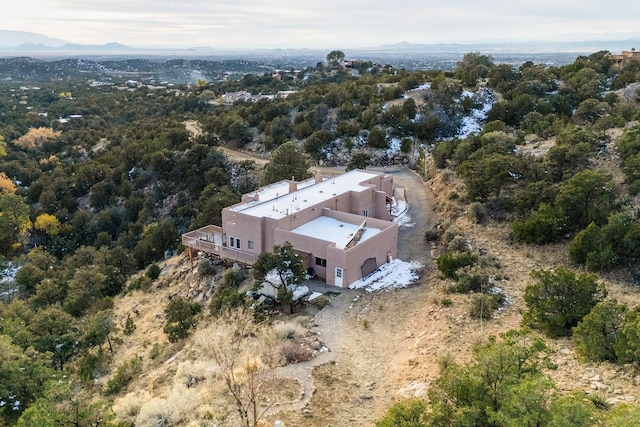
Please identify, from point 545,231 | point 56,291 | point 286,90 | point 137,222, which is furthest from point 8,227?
point 286,90

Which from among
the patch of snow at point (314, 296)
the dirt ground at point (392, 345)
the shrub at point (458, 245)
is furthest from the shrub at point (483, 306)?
the patch of snow at point (314, 296)

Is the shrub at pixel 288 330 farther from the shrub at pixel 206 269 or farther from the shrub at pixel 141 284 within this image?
the shrub at pixel 141 284

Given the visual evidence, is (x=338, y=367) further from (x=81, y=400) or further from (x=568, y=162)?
(x=568, y=162)

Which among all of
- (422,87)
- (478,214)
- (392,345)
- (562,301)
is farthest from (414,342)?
(422,87)

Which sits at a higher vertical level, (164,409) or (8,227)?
(164,409)

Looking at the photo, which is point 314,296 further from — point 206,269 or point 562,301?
point 562,301

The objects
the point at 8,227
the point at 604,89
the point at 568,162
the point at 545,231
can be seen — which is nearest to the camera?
the point at 545,231
